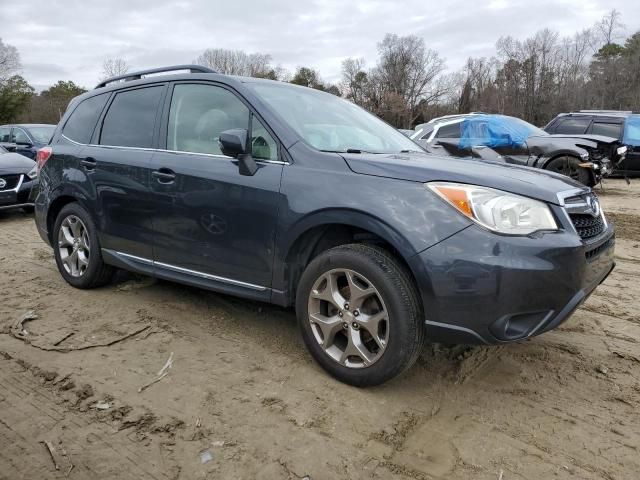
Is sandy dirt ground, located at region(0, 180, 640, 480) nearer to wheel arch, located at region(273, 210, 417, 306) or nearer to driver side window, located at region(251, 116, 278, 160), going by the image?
wheel arch, located at region(273, 210, 417, 306)

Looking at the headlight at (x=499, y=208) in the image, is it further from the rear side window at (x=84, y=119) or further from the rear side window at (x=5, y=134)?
the rear side window at (x=5, y=134)

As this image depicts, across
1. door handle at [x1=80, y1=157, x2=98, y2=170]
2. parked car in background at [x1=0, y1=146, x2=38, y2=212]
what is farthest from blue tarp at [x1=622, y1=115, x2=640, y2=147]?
parked car in background at [x1=0, y1=146, x2=38, y2=212]

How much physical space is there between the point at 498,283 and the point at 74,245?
3678 millimetres

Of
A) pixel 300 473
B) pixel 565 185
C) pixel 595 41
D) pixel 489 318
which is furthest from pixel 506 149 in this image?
pixel 595 41

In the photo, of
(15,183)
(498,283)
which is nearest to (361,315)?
(498,283)

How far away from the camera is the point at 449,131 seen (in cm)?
1109

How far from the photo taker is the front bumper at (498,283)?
2.37 m

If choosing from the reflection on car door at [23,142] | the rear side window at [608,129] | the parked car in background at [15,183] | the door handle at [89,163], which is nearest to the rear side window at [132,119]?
the door handle at [89,163]

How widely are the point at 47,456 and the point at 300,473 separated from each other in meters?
1.14

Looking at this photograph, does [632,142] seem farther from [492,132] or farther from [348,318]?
[348,318]

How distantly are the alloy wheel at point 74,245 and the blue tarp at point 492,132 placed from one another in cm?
745

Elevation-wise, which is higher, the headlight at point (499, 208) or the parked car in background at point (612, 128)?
the parked car in background at point (612, 128)

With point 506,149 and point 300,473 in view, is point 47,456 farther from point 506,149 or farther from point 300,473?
point 506,149

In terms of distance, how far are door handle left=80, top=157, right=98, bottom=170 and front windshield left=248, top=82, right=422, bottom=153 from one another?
159cm
